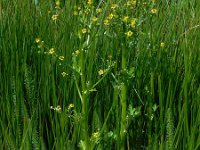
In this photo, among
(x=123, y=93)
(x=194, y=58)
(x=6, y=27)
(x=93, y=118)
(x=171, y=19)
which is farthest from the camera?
(x=171, y=19)

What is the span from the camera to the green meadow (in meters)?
1.62

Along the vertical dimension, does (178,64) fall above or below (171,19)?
below

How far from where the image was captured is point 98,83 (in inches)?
71.7

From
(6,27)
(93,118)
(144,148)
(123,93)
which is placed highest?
(6,27)

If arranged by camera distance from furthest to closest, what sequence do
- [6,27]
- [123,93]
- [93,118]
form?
[6,27]
[93,118]
[123,93]

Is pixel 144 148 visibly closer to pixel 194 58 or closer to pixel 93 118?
pixel 93 118

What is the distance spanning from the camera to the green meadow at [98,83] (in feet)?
5.31

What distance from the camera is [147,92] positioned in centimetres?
175

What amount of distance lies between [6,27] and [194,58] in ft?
2.43

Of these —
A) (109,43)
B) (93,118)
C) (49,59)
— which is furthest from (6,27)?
(93,118)

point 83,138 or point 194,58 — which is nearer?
point 83,138

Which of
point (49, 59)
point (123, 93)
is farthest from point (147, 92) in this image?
point (49, 59)

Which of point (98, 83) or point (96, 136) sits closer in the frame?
point (96, 136)

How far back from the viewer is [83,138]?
1.68 metres
